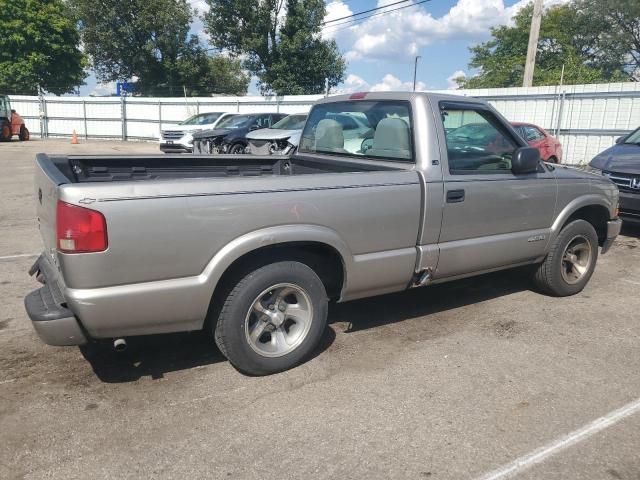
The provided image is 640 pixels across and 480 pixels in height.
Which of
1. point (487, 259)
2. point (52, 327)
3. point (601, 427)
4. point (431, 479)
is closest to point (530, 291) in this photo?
point (487, 259)

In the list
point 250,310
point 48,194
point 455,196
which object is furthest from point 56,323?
point 455,196

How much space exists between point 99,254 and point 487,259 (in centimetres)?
299

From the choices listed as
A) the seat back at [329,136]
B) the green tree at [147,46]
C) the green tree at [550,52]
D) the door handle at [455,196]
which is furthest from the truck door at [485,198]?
the green tree at [147,46]

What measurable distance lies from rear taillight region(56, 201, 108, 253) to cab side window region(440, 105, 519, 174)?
2525 mm

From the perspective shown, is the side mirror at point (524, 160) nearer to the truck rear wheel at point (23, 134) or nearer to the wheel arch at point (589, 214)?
the wheel arch at point (589, 214)

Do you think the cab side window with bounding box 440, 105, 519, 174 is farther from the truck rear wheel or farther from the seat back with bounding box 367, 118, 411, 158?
the truck rear wheel

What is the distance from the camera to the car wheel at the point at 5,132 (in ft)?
85.2

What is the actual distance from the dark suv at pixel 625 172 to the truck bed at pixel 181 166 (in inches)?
200

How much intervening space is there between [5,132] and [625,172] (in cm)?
2761

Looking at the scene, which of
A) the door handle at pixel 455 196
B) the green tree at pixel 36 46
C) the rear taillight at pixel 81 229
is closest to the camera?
the rear taillight at pixel 81 229

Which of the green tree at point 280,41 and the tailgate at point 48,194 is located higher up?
the green tree at point 280,41

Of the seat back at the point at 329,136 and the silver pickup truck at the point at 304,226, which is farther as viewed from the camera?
the seat back at the point at 329,136

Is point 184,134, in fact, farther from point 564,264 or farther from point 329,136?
point 564,264

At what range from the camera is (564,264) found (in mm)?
5184
